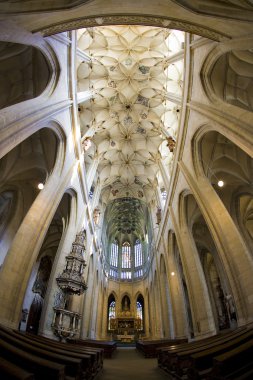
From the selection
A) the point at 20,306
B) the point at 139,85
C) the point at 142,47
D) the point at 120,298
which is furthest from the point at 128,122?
the point at 120,298

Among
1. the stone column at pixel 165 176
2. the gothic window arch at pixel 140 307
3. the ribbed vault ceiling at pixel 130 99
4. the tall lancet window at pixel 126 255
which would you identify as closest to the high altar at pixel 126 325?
the gothic window arch at pixel 140 307

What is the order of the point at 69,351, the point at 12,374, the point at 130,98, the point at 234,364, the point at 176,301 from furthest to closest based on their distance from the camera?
the point at 130,98 → the point at 176,301 → the point at 69,351 → the point at 234,364 → the point at 12,374

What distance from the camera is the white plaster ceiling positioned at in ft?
46.0

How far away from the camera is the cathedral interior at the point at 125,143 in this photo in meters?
6.58

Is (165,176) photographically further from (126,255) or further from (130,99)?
(126,255)

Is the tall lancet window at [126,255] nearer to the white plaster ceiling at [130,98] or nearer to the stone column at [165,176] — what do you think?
the white plaster ceiling at [130,98]

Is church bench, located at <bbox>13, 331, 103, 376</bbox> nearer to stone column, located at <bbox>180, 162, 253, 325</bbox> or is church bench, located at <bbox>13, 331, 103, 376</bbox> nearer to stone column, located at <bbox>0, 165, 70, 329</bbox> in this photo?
stone column, located at <bbox>0, 165, 70, 329</bbox>

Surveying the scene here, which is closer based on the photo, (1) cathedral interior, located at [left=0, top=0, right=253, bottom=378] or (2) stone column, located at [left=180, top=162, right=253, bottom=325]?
(1) cathedral interior, located at [left=0, top=0, right=253, bottom=378]

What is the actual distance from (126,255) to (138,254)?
2.04 metres

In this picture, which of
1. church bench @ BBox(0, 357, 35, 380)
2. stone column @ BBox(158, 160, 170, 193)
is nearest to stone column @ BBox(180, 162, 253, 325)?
stone column @ BBox(158, 160, 170, 193)

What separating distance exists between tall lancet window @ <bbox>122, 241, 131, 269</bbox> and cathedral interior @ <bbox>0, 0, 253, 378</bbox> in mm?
10060

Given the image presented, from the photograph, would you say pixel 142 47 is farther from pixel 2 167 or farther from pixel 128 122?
pixel 2 167

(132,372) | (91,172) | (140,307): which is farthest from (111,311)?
(132,372)

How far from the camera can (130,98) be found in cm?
1752
